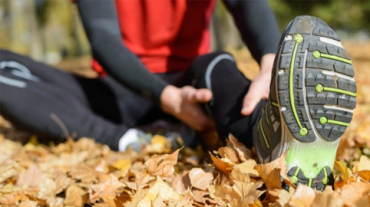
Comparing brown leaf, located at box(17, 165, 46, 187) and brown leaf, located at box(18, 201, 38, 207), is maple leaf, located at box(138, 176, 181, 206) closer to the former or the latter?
brown leaf, located at box(18, 201, 38, 207)

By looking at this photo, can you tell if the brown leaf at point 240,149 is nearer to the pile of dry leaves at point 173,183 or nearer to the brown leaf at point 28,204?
the pile of dry leaves at point 173,183

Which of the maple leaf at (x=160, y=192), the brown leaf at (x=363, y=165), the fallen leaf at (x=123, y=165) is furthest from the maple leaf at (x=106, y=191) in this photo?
the brown leaf at (x=363, y=165)

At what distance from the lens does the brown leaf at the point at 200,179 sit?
937mm

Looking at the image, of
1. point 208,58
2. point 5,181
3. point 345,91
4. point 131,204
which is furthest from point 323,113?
point 5,181

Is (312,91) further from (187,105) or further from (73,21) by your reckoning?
(73,21)

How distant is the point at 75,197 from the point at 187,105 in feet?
1.43

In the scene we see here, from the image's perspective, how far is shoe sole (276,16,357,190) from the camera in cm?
79

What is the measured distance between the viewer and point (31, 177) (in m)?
1.17

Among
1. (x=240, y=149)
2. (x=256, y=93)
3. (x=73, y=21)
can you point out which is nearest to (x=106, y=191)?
(x=240, y=149)

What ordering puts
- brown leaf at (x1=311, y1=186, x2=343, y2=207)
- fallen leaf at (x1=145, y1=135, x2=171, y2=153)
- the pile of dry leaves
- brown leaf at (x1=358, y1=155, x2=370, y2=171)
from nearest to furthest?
brown leaf at (x1=311, y1=186, x2=343, y2=207) < the pile of dry leaves < brown leaf at (x1=358, y1=155, x2=370, y2=171) < fallen leaf at (x1=145, y1=135, x2=171, y2=153)

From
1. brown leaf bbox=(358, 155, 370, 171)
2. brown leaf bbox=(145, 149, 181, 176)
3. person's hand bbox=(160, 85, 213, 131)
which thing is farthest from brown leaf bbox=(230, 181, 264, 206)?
person's hand bbox=(160, 85, 213, 131)

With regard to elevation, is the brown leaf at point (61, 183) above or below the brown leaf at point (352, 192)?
below

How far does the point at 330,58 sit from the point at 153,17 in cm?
122

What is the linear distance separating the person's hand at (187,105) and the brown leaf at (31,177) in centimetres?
43
